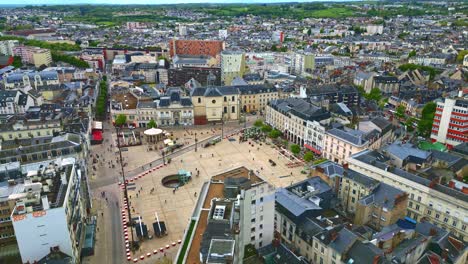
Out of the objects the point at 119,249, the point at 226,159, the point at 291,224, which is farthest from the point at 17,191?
the point at 226,159

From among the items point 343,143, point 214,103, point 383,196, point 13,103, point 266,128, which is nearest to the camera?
point 383,196

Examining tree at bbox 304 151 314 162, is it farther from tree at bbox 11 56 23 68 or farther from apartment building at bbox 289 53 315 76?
tree at bbox 11 56 23 68

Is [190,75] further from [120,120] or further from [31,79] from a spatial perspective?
[31,79]

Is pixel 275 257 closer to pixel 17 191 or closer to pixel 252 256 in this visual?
pixel 252 256

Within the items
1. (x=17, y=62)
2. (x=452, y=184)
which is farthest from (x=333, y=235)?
(x=17, y=62)

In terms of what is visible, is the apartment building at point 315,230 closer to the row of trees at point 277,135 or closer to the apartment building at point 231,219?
the apartment building at point 231,219

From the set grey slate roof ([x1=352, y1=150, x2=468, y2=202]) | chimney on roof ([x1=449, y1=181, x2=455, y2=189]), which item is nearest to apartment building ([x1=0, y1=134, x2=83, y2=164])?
grey slate roof ([x1=352, y1=150, x2=468, y2=202])
